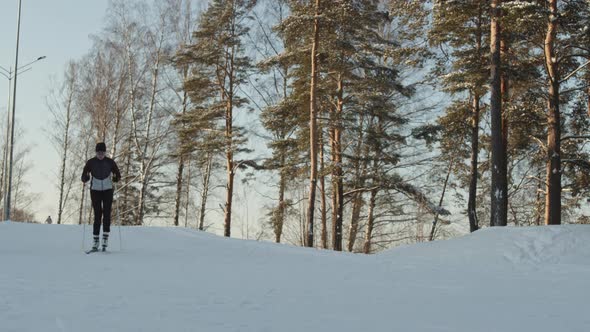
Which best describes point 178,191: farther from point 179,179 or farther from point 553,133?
point 553,133

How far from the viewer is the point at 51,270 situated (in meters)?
5.90

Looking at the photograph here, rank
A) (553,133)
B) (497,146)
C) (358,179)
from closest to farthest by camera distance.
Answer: (497,146) → (553,133) → (358,179)

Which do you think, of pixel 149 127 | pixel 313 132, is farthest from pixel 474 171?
pixel 149 127

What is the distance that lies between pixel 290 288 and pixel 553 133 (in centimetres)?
1235

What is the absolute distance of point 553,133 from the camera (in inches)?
572

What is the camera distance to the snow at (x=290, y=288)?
3658mm

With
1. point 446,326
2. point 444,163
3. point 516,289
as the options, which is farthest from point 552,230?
point 444,163

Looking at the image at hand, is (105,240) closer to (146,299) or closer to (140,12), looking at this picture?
(146,299)

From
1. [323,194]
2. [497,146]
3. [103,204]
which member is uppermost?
[497,146]

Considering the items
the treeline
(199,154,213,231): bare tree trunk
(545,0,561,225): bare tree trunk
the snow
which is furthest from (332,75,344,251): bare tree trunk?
the snow

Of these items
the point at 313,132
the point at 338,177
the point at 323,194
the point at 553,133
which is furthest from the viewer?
the point at 323,194

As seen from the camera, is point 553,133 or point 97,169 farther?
point 553,133

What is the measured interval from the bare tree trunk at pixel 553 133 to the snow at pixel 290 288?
507 cm

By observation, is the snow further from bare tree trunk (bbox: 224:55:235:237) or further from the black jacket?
bare tree trunk (bbox: 224:55:235:237)
